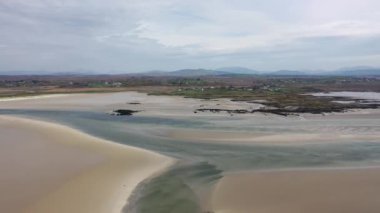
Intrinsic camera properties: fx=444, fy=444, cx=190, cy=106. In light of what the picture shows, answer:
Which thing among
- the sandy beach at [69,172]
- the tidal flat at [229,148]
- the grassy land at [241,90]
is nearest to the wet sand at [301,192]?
the tidal flat at [229,148]

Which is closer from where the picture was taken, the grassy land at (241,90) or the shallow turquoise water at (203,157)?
the shallow turquoise water at (203,157)

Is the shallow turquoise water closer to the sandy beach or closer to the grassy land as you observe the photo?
the sandy beach

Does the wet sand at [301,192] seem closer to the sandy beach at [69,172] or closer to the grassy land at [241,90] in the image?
the sandy beach at [69,172]

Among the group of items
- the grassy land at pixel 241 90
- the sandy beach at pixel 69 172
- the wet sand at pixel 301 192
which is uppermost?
the grassy land at pixel 241 90

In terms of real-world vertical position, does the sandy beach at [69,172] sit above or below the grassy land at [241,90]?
below

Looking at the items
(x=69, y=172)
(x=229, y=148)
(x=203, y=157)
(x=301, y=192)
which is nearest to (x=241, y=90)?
(x=229, y=148)

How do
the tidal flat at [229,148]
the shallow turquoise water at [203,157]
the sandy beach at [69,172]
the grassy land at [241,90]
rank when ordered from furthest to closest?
the grassy land at [241,90] → the tidal flat at [229,148] → the shallow turquoise water at [203,157] → the sandy beach at [69,172]

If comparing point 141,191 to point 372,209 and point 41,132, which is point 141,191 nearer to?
point 372,209
